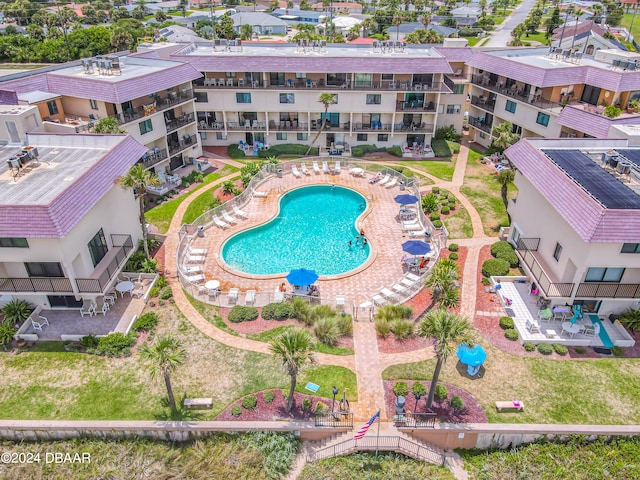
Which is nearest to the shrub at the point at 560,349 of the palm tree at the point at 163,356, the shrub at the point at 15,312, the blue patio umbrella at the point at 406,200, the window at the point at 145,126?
the blue patio umbrella at the point at 406,200

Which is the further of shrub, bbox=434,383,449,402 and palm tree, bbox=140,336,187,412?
shrub, bbox=434,383,449,402

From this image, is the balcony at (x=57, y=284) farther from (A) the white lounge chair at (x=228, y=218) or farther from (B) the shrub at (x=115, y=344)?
(A) the white lounge chair at (x=228, y=218)

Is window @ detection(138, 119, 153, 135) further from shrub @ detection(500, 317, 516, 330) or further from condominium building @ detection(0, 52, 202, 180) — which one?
shrub @ detection(500, 317, 516, 330)

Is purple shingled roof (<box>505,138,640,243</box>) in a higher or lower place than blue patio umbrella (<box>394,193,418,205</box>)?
higher

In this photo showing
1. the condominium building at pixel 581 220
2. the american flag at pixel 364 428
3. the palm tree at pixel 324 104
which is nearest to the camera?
the american flag at pixel 364 428

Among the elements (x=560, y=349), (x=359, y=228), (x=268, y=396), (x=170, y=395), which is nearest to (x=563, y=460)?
(x=560, y=349)

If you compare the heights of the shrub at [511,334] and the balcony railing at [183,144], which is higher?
the balcony railing at [183,144]

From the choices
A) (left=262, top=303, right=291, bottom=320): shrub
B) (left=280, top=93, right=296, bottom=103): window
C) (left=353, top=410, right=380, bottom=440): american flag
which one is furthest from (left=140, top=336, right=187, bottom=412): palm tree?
(left=280, top=93, right=296, bottom=103): window

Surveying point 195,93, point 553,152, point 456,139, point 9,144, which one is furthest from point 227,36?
point 553,152
